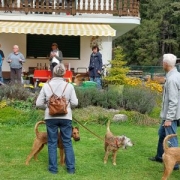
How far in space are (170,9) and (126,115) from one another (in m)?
44.3

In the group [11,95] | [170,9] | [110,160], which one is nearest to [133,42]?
[170,9]

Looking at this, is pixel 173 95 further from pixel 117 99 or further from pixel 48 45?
pixel 48 45

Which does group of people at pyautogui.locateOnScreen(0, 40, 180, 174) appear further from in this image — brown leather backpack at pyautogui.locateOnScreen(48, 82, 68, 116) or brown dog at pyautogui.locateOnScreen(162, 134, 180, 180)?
brown dog at pyautogui.locateOnScreen(162, 134, 180, 180)

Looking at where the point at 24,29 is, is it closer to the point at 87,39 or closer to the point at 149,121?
the point at 87,39

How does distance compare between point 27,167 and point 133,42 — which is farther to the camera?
point 133,42

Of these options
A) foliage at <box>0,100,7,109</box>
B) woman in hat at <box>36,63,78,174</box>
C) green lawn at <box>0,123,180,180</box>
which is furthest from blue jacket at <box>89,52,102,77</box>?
woman in hat at <box>36,63,78,174</box>

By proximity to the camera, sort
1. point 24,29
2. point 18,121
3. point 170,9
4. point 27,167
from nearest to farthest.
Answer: point 27,167, point 18,121, point 24,29, point 170,9

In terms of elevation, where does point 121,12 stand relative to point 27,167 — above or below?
above

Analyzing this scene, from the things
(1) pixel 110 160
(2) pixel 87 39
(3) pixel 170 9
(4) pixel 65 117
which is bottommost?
(1) pixel 110 160

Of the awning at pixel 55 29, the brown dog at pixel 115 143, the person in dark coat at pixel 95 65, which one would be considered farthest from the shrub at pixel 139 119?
the awning at pixel 55 29

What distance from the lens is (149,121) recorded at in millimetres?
12664

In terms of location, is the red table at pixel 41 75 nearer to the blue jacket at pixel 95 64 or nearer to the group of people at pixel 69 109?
the blue jacket at pixel 95 64

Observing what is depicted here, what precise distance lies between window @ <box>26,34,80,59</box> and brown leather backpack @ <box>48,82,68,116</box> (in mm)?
12705

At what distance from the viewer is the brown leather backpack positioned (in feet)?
22.9
